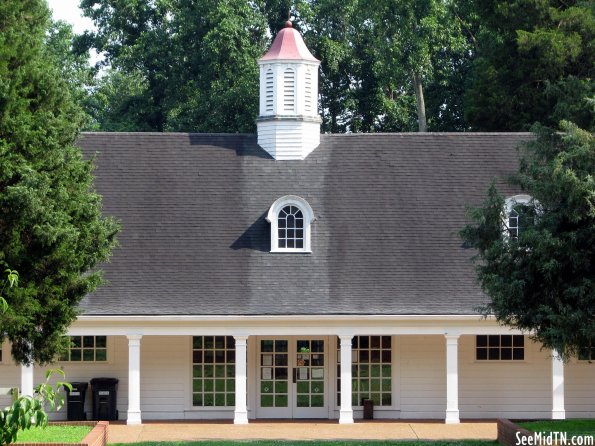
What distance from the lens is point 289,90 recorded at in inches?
1351

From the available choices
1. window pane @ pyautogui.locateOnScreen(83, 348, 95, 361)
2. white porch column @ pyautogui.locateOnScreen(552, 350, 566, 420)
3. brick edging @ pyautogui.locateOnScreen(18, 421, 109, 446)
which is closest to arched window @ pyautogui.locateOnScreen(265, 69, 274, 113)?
window pane @ pyautogui.locateOnScreen(83, 348, 95, 361)

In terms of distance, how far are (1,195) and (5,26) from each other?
3.77m

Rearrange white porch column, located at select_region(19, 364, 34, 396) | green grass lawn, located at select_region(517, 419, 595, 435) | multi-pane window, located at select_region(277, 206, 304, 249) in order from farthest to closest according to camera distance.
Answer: multi-pane window, located at select_region(277, 206, 304, 249) < white porch column, located at select_region(19, 364, 34, 396) < green grass lawn, located at select_region(517, 419, 595, 435)

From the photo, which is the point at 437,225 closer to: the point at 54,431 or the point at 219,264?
the point at 219,264

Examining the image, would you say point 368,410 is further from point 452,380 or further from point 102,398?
point 102,398

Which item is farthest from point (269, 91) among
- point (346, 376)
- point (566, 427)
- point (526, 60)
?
point (566, 427)

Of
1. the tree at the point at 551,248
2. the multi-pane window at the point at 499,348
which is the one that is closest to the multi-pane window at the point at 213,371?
the multi-pane window at the point at 499,348

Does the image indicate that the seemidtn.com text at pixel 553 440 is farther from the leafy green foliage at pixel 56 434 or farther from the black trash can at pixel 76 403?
the black trash can at pixel 76 403

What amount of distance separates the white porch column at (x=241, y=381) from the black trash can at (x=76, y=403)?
339cm

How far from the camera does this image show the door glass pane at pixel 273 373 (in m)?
31.1

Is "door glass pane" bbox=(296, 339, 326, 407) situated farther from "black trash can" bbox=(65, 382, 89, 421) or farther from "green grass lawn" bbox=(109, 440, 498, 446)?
"black trash can" bbox=(65, 382, 89, 421)

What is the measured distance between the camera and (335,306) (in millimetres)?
29844

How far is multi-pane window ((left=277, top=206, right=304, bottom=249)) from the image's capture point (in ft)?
103

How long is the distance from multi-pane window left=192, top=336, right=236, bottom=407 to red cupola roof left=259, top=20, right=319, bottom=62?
7.71 metres
